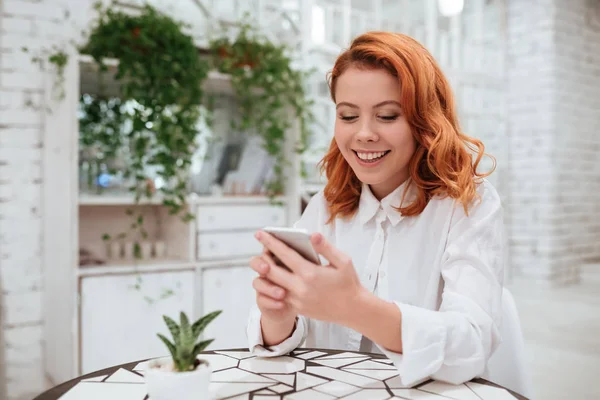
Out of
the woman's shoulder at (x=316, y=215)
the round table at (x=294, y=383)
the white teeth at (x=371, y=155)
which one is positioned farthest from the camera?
the woman's shoulder at (x=316, y=215)

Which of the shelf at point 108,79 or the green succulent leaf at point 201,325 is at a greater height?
the shelf at point 108,79

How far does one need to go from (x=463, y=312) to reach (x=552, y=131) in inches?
187

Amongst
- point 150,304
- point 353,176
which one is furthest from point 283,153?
point 353,176

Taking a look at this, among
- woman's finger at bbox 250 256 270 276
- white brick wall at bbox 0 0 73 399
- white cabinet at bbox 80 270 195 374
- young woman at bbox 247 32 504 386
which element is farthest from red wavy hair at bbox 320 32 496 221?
white brick wall at bbox 0 0 73 399

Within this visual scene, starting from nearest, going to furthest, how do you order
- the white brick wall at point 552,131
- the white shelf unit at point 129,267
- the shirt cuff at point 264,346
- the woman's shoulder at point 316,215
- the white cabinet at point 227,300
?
the shirt cuff at point 264,346 < the woman's shoulder at point 316,215 < the white shelf unit at point 129,267 < the white cabinet at point 227,300 < the white brick wall at point 552,131

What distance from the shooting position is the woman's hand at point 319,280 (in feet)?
3.00

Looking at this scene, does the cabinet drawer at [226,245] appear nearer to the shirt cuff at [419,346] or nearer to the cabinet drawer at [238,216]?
the cabinet drawer at [238,216]

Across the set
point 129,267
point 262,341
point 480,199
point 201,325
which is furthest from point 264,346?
point 129,267

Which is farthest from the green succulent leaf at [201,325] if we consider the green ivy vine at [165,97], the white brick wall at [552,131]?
the white brick wall at [552,131]

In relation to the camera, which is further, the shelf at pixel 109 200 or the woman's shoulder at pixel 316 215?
the shelf at pixel 109 200

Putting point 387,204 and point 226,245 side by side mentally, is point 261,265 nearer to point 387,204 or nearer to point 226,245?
point 387,204

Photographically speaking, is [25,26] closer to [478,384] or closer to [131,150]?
[131,150]

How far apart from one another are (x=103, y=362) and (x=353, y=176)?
1.74 metres

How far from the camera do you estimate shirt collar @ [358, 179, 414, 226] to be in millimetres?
1396
